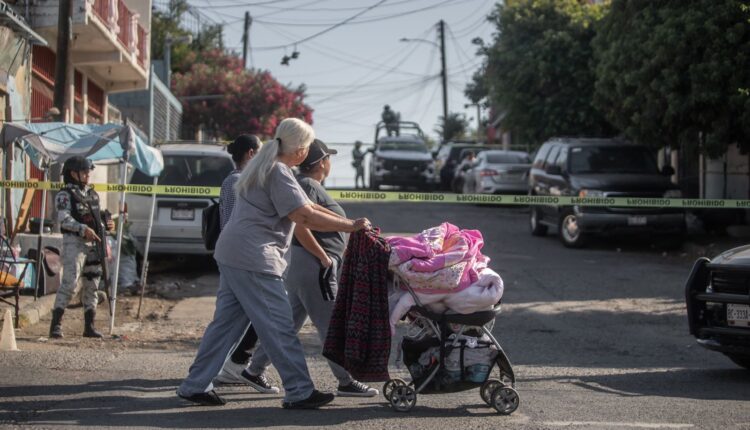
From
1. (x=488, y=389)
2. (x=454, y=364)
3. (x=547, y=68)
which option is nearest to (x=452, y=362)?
(x=454, y=364)

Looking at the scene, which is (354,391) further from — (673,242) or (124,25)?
(124,25)

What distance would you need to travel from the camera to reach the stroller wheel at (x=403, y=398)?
6.82 meters

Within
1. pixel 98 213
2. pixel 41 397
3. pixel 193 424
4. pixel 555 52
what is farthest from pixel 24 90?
pixel 555 52

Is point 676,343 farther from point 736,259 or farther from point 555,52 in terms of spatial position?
point 555,52

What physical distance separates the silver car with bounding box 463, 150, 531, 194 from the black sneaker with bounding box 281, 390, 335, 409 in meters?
21.2

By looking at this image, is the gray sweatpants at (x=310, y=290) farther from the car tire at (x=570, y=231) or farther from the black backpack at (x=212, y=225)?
the car tire at (x=570, y=231)

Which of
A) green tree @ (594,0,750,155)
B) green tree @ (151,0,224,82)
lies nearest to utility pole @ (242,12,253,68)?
green tree @ (151,0,224,82)

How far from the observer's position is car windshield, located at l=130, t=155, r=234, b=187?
15.6 m

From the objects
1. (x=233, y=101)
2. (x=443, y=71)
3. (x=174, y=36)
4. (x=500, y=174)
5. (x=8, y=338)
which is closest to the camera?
(x=8, y=338)

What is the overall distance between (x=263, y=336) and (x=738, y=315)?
3871 millimetres

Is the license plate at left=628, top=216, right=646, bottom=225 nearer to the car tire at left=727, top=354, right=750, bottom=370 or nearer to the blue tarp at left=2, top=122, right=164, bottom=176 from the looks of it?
the blue tarp at left=2, top=122, right=164, bottom=176

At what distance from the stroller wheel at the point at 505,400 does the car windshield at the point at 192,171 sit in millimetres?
9364

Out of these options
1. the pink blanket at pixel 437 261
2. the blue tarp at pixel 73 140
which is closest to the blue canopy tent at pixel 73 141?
the blue tarp at pixel 73 140

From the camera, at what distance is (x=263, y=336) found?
6.78 meters
